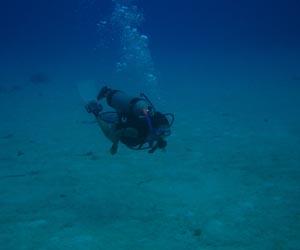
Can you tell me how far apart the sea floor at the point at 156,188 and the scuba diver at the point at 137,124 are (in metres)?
2.15

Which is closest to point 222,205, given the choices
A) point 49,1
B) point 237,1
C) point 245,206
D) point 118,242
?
point 245,206

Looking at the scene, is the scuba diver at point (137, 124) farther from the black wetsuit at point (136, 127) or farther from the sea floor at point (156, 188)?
the sea floor at point (156, 188)

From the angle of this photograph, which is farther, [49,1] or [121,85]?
[49,1]

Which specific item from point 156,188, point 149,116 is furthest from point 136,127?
point 156,188

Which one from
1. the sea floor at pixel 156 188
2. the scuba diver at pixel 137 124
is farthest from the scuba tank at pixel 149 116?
the sea floor at pixel 156 188

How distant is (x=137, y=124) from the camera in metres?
6.17

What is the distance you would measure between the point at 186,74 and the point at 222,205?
83.4ft

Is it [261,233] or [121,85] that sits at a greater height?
[261,233]

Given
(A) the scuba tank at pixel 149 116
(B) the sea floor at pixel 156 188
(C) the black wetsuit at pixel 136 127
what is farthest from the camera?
(B) the sea floor at pixel 156 188

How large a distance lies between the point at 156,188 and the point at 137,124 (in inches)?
148

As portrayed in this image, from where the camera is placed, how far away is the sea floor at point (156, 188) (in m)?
7.35

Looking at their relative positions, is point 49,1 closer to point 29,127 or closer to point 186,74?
point 186,74

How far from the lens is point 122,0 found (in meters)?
37.0

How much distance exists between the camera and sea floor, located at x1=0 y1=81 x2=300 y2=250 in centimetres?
735
